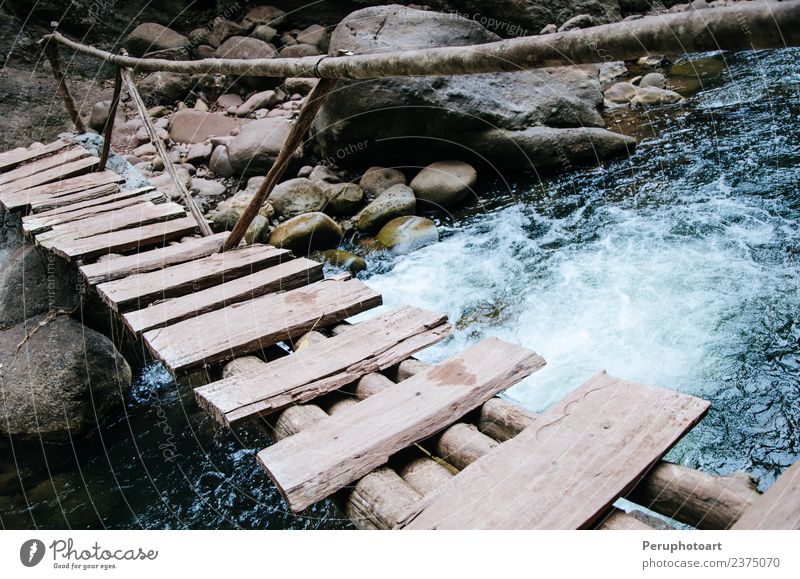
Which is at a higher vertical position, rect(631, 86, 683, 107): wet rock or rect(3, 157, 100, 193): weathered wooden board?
rect(3, 157, 100, 193): weathered wooden board

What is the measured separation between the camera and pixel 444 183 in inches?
273

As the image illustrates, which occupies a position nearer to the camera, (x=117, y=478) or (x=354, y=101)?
(x=117, y=478)

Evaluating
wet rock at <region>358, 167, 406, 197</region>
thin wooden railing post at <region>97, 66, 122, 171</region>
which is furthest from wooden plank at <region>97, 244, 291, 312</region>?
wet rock at <region>358, 167, 406, 197</region>

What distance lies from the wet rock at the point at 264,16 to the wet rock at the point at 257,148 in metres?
5.36

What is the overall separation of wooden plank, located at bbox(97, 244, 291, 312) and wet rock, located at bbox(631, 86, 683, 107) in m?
7.61

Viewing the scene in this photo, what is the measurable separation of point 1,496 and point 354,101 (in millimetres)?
5753

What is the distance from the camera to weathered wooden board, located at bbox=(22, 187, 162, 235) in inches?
165

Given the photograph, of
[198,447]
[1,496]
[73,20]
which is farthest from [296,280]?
[73,20]

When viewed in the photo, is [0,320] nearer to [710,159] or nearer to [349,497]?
[349,497]

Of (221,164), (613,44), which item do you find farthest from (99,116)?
(613,44)

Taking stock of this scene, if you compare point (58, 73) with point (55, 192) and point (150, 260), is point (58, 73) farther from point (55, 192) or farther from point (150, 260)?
point (150, 260)

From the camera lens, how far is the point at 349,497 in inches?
66.4

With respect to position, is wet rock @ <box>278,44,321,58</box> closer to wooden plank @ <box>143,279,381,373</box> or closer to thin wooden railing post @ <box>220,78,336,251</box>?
thin wooden railing post @ <box>220,78,336,251</box>

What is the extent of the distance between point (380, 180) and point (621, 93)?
4.92 m
